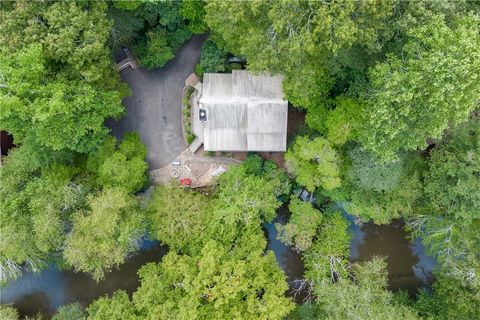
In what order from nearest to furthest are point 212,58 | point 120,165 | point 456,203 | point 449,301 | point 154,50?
point 456,203, point 449,301, point 120,165, point 212,58, point 154,50

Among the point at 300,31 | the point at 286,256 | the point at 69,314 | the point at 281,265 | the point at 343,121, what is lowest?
the point at 69,314

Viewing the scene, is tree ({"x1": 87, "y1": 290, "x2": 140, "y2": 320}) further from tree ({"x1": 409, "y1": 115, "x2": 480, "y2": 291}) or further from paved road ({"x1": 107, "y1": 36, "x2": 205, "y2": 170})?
tree ({"x1": 409, "y1": 115, "x2": 480, "y2": 291})

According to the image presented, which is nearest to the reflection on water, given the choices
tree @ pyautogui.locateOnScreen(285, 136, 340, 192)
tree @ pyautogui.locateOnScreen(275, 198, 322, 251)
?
tree @ pyautogui.locateOnScreen(275, 198, 322, 251)

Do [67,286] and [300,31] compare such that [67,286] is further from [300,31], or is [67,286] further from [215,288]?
[300,31]

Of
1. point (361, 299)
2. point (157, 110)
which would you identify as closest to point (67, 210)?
point (157, 110)

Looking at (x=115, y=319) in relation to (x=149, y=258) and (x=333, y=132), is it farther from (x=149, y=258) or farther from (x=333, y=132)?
(x=333, y=132)

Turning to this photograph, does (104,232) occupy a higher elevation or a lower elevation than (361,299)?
higher

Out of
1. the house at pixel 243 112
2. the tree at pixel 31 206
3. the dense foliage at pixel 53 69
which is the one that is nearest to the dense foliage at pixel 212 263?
the house at pixel 243 112

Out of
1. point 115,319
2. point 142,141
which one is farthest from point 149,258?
point 142,141
